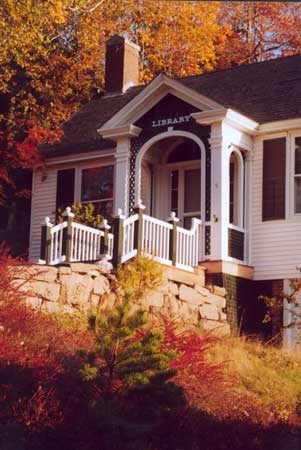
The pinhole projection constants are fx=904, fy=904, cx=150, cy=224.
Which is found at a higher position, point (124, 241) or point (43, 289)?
point (124, 241)

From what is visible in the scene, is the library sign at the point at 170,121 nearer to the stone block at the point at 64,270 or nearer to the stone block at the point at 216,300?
the stone block at the point at 216,300

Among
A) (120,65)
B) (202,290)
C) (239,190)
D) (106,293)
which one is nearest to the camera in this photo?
(106,293)

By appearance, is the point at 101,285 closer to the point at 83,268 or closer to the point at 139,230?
the point at 83,268

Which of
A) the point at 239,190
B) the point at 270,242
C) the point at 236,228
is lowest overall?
the point at 270,242

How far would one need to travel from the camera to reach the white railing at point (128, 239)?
1708 centimetres

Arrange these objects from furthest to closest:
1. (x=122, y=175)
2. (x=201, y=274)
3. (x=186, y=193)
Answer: (x=186, y=193) → (x=122, y=175) → (x=201, y=274)

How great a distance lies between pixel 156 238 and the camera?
17734mm

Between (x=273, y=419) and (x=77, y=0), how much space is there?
57.1 feet

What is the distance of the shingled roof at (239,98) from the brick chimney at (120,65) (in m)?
0.40

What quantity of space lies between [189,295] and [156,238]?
4.23 feet

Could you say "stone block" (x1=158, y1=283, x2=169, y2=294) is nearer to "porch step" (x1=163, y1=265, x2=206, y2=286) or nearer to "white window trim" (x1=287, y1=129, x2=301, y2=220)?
"porch step" (x1=163, y1=265, x2=206, y2=286)

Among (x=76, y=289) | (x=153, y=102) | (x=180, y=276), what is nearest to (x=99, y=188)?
(x=153, y=102)

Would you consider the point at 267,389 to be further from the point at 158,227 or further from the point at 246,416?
the point at 158,227

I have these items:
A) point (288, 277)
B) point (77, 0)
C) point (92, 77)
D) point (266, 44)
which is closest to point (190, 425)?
point (288, 277)
